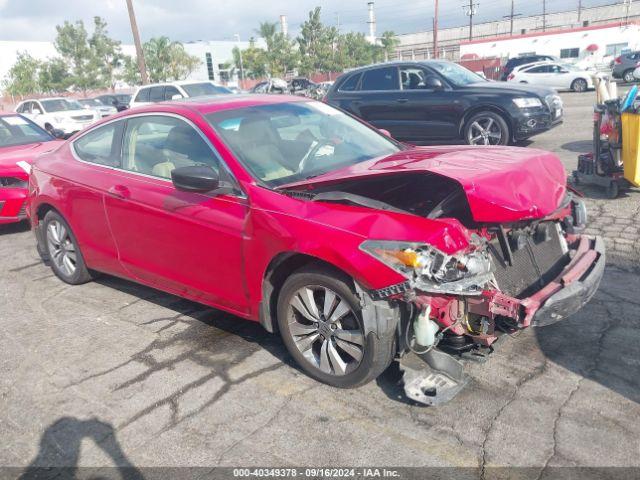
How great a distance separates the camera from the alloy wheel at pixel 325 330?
125 inches

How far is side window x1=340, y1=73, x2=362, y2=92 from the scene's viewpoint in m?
11.3

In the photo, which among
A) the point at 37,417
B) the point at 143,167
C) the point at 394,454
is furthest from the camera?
the point at 143,167

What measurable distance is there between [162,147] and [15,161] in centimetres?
403

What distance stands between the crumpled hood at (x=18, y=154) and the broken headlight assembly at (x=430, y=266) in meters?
5.88

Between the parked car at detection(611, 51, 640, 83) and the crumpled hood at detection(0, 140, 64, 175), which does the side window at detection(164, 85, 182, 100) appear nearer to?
the crumpled hood at detection(0, 140, 64, 175)

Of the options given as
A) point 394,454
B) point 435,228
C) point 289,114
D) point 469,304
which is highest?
point 289,114

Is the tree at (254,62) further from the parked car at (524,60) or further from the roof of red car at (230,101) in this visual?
the roof of red car at (230,101)

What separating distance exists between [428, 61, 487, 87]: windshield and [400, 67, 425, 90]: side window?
287mm

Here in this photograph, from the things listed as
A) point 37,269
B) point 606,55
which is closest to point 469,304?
point 37,269

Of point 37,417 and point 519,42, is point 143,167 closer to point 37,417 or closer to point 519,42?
point 37,417

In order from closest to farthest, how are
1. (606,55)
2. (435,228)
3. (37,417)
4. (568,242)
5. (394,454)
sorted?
(394,454) → (435,228) → (37,417) → (568,242) → (606,55)

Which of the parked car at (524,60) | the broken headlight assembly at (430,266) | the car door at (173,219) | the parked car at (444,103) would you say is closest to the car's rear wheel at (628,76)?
the parked car at (524,60)

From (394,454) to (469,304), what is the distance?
A: 0.89 metres

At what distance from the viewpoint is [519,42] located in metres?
49.7
